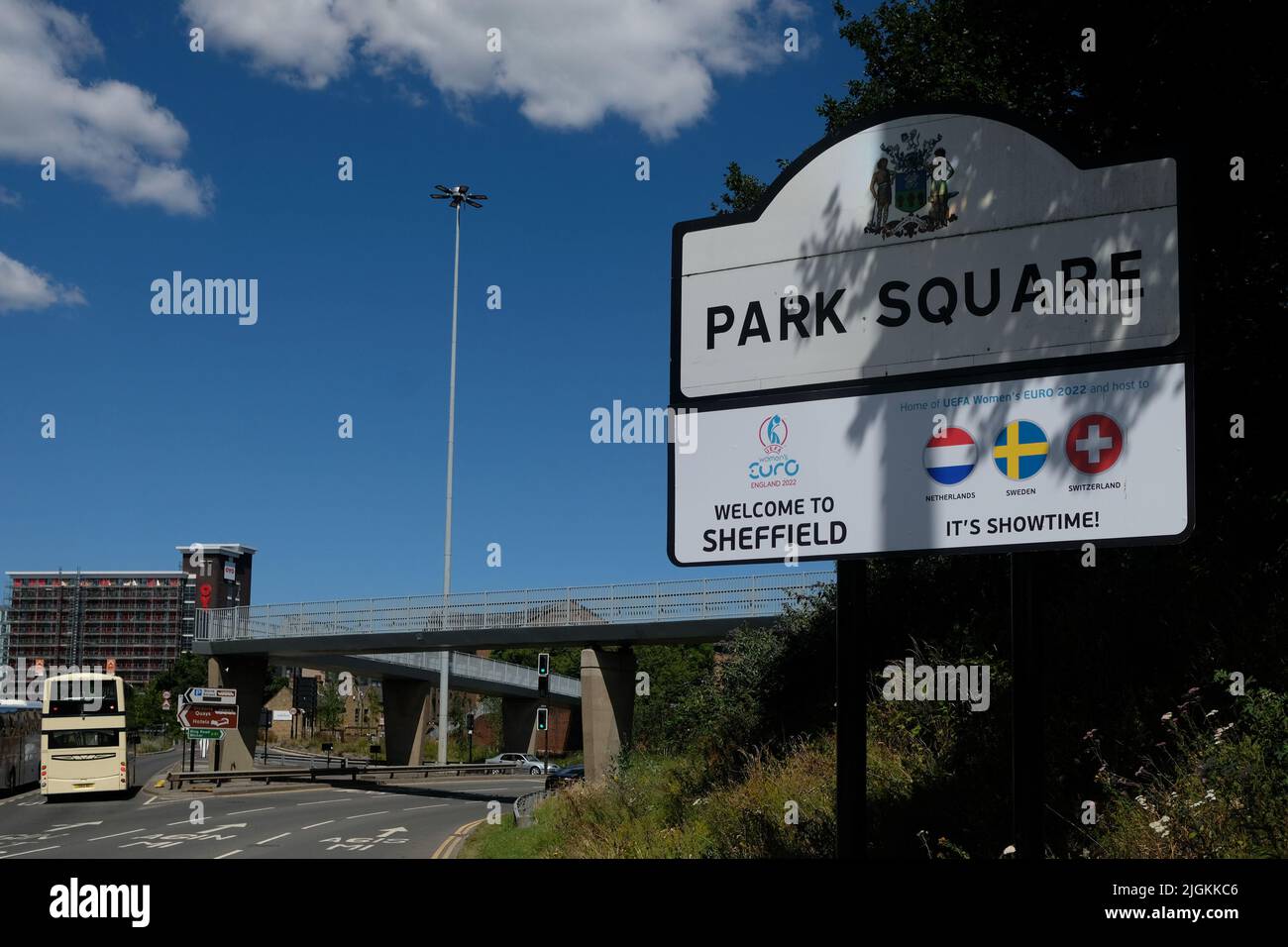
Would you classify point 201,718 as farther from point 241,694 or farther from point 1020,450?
point 1020,450

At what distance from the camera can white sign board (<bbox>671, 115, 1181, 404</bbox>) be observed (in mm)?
7336

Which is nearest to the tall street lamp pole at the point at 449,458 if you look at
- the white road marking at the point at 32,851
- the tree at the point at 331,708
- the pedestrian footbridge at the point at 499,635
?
the pedestrian footbridge at the point at 499,635

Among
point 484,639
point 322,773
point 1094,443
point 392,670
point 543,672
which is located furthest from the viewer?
point 392,670

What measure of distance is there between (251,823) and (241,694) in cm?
2627

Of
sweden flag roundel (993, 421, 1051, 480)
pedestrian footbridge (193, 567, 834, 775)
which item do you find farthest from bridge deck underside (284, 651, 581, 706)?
sweden flag roundel (993, 421, 1051, 480)

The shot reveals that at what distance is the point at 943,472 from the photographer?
767 cm

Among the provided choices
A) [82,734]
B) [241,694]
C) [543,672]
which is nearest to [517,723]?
[241,694]

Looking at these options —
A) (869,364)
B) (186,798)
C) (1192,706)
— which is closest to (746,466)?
(869,364)

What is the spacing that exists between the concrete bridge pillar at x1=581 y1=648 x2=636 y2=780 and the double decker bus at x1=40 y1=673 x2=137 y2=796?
15140 millimetres

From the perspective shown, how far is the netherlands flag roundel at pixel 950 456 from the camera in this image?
760cm

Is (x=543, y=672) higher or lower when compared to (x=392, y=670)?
higher

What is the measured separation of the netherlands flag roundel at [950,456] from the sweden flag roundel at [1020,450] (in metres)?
0.17

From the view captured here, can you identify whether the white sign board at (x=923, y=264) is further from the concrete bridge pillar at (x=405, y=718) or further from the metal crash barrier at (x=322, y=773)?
the concrete bridge pillar at (x=405, y=718)
